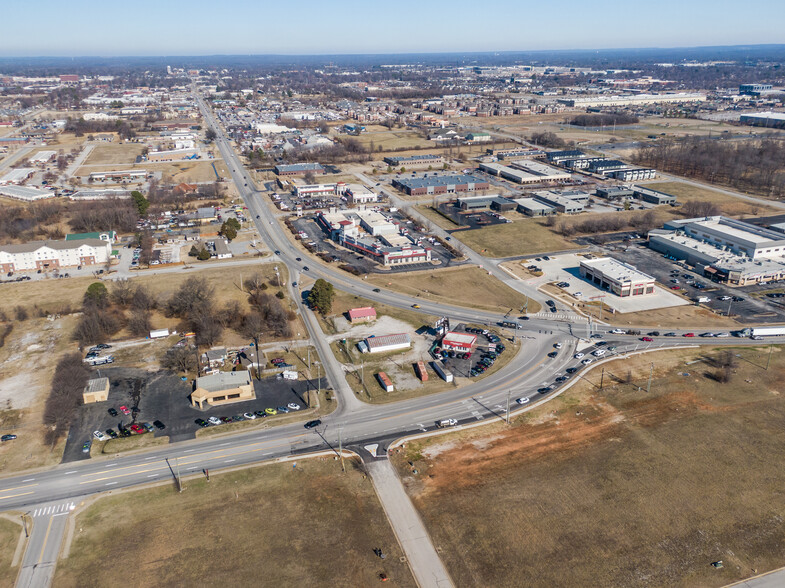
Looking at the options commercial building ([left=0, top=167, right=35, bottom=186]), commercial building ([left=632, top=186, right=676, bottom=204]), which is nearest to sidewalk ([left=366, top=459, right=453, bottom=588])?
commercial building ([left=632, top=186, right=676, bottom=204])

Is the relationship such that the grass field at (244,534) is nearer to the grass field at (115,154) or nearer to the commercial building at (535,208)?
the commercial building at (535,208)

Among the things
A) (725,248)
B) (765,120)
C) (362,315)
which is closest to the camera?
(362,315)

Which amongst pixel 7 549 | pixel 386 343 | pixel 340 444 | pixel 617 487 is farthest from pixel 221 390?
pixel 617 487

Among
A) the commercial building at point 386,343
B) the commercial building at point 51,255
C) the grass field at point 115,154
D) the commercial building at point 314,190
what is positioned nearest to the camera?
the commercial building at point 386,343

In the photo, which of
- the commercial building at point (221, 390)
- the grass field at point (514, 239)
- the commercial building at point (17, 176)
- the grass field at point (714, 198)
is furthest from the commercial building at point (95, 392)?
the grass field at point (714, 198)

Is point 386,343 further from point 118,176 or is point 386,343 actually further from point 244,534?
point 118,176

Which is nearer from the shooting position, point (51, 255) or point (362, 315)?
point (362, 315)

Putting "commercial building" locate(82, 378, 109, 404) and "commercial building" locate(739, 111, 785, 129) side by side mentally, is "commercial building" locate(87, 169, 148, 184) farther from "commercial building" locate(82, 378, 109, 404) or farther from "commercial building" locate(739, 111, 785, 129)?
"commercial building" locate(739, 111, 785, 129)
